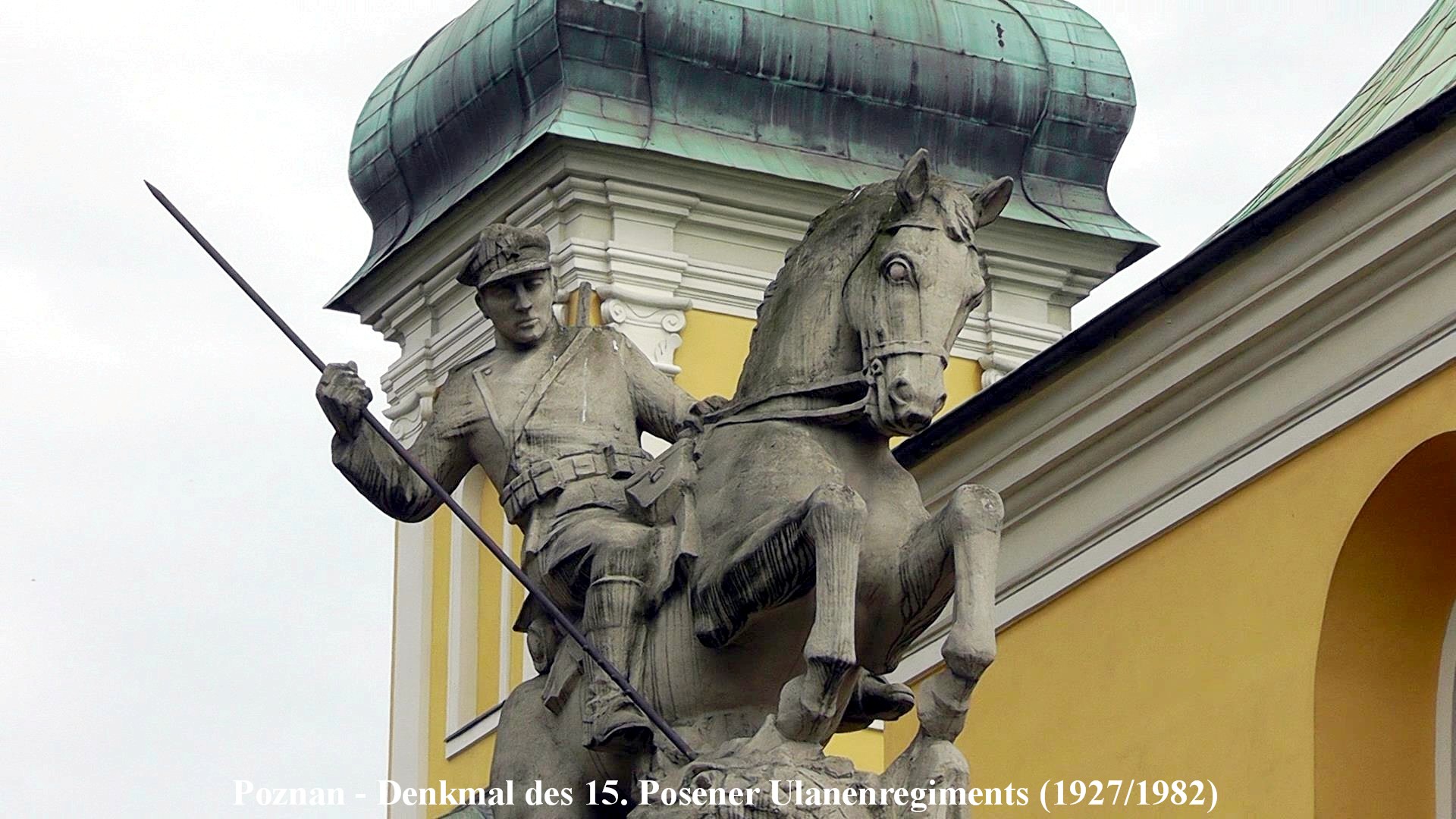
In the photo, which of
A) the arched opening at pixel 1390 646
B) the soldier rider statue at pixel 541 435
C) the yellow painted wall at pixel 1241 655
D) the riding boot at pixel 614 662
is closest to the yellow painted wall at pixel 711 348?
the yellow painted wall at pixel 1241 655

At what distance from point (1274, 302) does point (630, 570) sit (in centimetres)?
661

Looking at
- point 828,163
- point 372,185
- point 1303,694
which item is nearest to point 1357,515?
point 1303,694

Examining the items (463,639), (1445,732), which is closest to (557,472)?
(1445,732)

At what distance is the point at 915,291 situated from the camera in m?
9.41

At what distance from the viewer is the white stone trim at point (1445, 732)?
14961mm

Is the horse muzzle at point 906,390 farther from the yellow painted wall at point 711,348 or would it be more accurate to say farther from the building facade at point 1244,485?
the yellow painted wall at point 711,348

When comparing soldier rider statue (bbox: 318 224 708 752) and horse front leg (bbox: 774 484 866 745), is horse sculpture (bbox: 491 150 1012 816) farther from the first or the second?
soldier rider statue (bbox: 318 224 708 752)

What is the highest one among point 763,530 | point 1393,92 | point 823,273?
point 1393,92

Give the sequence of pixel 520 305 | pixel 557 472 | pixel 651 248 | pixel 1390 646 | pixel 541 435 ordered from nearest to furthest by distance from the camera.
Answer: pixel 557 472
pixel 541 435
pixel 520 305
pixel 1390 646
pixel 651 248

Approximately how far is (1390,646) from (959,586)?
6.47m

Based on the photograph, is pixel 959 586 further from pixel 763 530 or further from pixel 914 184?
pixel 914 184

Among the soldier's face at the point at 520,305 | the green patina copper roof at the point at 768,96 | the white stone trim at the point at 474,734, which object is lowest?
the soldier's face at the point at 520,305

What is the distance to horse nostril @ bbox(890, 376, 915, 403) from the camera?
930cm

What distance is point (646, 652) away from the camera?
31.9 feet
